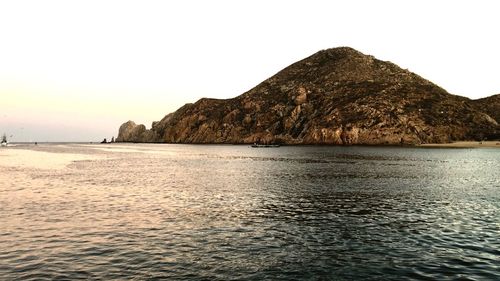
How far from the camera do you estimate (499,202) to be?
3953cm

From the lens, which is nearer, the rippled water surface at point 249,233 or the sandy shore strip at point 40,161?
the rippled water surface at point 249,233

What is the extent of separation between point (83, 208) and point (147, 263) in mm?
19103

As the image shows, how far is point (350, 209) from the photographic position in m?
36.8

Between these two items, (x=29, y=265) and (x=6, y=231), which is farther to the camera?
(x=6, y=231)

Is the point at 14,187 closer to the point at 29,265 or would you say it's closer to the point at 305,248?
the point at 29,265

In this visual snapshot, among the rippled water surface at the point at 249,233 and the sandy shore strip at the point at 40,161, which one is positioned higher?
the sandy shore strip at the point at 40,161

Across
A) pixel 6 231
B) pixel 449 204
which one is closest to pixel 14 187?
pixel 6 231

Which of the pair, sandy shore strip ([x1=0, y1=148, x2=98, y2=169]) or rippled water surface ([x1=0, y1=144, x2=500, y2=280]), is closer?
rippled water surface ([x1=0, y1=144, x2=500, y2=280])

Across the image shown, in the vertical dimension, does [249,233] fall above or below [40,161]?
below

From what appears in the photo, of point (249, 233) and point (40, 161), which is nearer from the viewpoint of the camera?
point (249, 233)

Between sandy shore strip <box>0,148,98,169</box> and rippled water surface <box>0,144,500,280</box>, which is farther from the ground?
sandy shore strip <box>0,148,98,169</box>

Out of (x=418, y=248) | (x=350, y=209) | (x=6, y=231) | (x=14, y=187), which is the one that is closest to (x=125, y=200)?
(x=6, y=231)

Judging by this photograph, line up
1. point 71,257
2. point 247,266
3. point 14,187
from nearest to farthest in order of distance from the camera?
1. point 247,266
2. point 71,257
3. point 14,187

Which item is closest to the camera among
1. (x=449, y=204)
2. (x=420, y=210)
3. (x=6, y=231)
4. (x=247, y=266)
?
(x=247, y=266)
